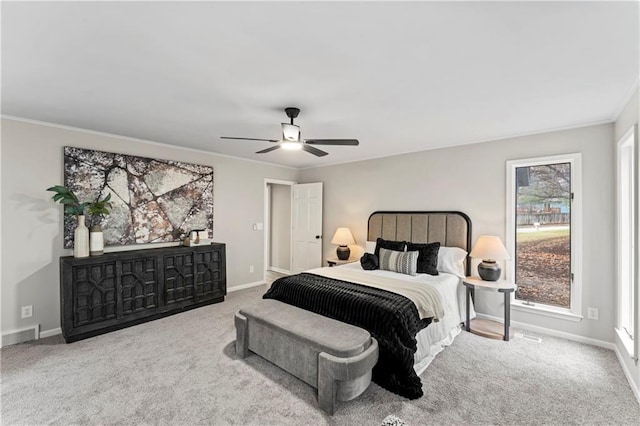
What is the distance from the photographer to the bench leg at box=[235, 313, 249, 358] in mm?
2766

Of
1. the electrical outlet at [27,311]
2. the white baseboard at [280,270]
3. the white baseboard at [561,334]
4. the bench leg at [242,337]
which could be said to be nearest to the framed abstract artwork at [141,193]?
the electrical outlet at [27,311]

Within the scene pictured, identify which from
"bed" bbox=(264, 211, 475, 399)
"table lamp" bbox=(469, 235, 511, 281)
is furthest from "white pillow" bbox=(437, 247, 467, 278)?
"table lamp" bbox=(469, 235, 511, 281)

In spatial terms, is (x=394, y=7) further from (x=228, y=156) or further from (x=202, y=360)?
(x=228, y=156)

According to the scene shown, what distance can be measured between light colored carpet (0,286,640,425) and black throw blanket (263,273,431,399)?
136mm

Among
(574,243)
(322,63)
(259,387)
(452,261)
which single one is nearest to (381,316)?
(259,387)

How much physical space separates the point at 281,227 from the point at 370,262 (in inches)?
127

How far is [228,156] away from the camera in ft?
16.5

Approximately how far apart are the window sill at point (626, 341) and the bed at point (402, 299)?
1.37 meters

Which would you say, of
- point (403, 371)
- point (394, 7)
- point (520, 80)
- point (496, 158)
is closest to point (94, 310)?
point (403, 371)

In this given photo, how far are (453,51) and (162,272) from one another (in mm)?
4009

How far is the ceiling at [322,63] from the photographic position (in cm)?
144

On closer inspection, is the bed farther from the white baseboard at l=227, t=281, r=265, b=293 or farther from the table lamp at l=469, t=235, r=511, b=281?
the white baseboard at l=227, t=281, r=265, b=293

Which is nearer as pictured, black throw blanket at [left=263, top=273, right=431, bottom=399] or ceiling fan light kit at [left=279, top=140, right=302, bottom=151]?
black throw blanket at [left=263, top=273, right=431, bottom=399]

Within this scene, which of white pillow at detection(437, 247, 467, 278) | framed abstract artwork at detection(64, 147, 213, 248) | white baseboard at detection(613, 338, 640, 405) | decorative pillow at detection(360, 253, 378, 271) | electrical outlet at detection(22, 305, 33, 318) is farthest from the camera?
decorative pillow at detection(360, 253, 378, 271)
